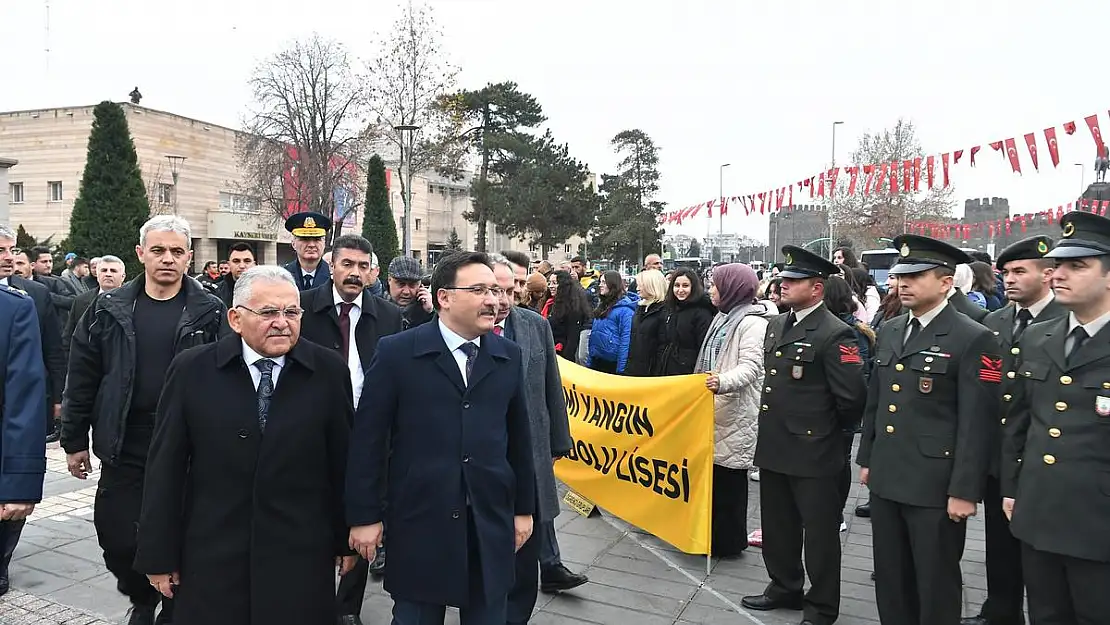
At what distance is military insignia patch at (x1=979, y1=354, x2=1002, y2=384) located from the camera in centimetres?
365

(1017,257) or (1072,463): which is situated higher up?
(1017,257)

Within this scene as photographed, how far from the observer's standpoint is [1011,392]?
430 cm

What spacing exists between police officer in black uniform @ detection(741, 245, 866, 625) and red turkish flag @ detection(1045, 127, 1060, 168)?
1333 cm

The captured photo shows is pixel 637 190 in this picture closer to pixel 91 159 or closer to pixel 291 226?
pixel 91 159

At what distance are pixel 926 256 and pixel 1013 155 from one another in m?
15.0

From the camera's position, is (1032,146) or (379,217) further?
(379,217)

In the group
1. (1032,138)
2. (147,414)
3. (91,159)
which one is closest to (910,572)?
(147,414)

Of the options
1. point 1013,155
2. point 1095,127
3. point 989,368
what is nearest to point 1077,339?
point 989,368

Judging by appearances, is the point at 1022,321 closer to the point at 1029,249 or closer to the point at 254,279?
the point at 1029,249

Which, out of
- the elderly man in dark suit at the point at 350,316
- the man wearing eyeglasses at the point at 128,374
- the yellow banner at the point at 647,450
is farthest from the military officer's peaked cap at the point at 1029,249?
the man wearing eyeglasses at the point at 128,374

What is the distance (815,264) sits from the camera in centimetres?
450

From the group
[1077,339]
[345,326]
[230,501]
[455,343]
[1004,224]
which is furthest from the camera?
[1004,224]

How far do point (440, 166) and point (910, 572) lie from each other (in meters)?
38.0

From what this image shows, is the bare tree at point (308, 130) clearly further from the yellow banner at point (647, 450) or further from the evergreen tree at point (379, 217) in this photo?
the yellow banner at point (647, 450)
